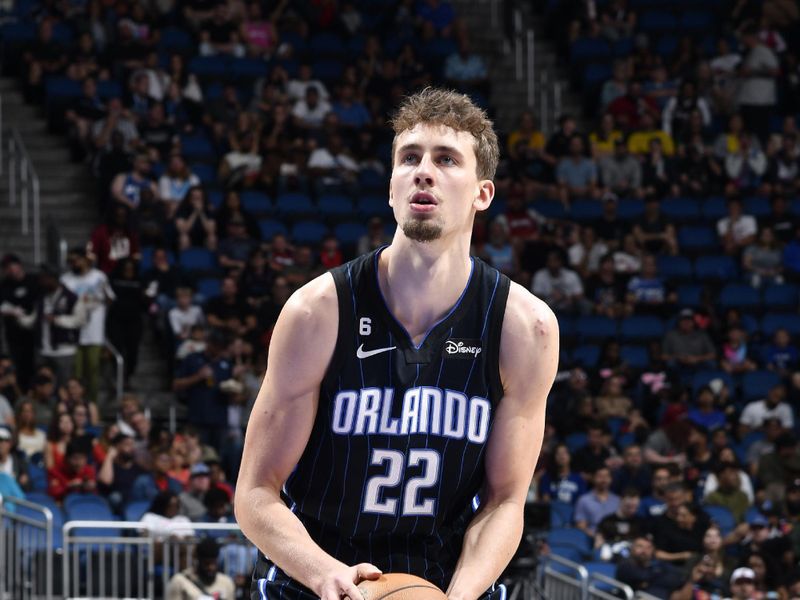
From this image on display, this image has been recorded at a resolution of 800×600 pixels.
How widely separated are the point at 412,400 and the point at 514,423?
0.37 m

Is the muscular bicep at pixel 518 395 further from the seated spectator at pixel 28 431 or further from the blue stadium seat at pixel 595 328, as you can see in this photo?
the blue stadium seat at pixel 595 328

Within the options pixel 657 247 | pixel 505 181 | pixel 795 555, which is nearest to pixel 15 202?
pixel 505 181

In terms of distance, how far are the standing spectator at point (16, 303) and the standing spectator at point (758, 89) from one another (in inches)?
438

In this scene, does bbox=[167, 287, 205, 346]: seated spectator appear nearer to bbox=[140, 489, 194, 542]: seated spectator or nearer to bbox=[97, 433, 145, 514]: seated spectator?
bbox=[97, 433, 145, 514]: seated spectator

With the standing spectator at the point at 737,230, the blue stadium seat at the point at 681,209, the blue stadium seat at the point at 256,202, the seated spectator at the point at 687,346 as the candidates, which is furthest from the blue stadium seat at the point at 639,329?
the blue stadium seat at the point at 256,202

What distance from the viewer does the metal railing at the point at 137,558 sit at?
12539 millimetres

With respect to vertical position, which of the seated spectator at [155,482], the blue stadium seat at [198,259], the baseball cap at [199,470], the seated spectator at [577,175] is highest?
the seated spectator at [577,175]

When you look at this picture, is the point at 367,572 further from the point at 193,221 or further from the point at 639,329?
the point at 639,329

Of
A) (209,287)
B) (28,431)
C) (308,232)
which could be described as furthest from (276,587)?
(308,232)

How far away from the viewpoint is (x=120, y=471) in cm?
1415

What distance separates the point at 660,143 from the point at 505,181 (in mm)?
2488

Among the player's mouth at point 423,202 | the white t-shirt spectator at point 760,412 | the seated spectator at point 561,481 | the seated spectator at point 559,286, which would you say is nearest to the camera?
the player's mouth at point 423,202

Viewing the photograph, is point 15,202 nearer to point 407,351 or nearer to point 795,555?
point 795,555

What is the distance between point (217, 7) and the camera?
21.5 meters
